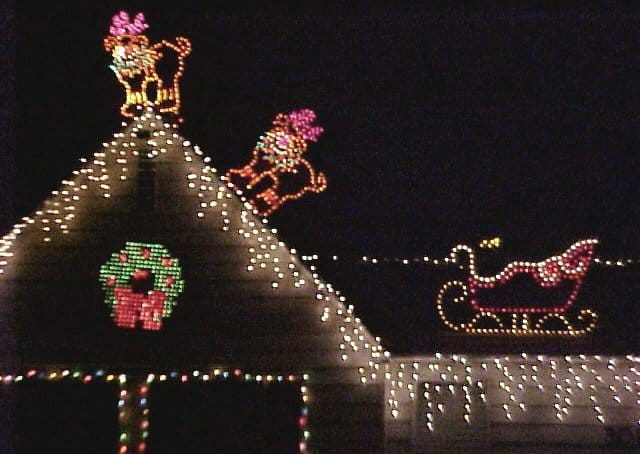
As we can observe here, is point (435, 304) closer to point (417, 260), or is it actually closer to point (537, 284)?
point (417, 260)

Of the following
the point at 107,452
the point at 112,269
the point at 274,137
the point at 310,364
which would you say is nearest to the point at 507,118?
the point at 274,137

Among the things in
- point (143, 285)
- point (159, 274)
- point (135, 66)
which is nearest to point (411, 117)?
point (135, 66)

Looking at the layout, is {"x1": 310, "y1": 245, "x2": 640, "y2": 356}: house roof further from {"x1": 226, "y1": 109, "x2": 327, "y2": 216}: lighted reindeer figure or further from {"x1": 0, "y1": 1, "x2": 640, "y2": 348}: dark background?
{"x1": 226, "y1": 109, "x2": 327, "y2": 216}: lighted reindeer figure

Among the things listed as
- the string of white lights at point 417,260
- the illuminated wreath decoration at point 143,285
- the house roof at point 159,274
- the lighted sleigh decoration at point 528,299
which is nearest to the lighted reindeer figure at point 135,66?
the house roof at point 159,274

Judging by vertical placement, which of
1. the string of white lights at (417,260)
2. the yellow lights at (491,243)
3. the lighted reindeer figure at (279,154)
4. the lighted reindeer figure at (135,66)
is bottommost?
the string of white lights at (417,260)

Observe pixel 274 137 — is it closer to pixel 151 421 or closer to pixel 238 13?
pixel 238 13

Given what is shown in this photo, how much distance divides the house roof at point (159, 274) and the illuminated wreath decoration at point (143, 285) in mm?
15

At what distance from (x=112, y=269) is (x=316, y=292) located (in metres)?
2.23

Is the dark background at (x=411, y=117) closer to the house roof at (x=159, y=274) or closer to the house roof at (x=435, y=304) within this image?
the house roof at (x=435, y=304)

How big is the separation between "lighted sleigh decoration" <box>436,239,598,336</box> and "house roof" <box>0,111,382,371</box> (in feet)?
5.07

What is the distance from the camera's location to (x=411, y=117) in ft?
39.3

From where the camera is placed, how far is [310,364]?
9.78m

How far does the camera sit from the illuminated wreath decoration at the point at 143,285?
9859 millimetres

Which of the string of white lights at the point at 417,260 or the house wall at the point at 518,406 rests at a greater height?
the string of white lights at the point at 417,260
